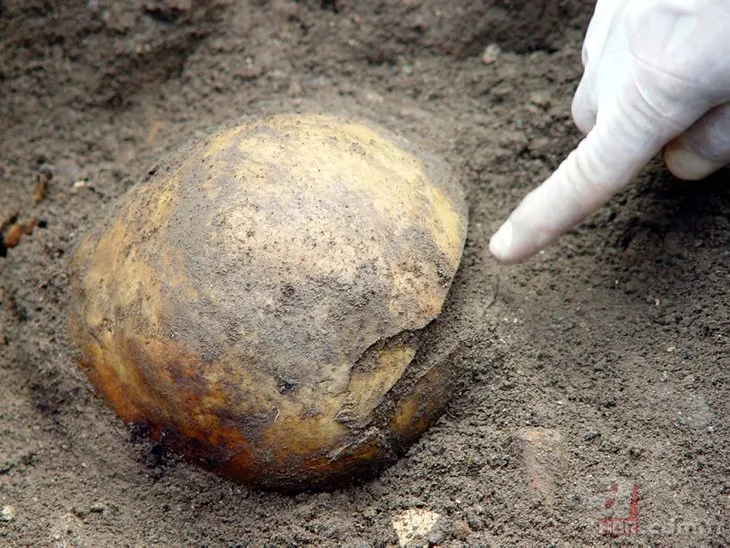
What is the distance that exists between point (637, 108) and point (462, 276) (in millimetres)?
638

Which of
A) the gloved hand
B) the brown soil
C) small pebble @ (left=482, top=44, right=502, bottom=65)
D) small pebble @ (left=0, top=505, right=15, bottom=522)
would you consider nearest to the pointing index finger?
the gloved hand

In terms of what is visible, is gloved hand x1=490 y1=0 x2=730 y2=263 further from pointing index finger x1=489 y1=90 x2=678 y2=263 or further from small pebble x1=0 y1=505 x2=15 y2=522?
small pebble x1=0 y1=505 x2=15 y2=522

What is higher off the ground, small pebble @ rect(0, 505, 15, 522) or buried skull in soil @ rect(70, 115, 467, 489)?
buried skull in soil @ rect(70, 115, 467, 489)

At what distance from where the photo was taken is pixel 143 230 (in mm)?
2102

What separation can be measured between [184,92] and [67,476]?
4.68 feet

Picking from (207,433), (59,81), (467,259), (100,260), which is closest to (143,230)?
(100,260)

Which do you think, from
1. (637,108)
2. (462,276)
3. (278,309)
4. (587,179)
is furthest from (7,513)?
(637,108)

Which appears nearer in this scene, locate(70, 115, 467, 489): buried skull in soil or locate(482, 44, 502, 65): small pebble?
locate(70, 115, 467, 489): buried skull in soil

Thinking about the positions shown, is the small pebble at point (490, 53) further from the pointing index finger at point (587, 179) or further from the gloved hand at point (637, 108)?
the pointing index finger at point (587, 179)

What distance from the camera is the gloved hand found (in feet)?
6.29

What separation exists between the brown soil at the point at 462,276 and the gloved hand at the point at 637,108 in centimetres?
22

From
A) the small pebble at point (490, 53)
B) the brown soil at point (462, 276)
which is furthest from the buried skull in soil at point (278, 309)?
the small pebble at point (490, 53)

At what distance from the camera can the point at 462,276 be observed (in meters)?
2.24

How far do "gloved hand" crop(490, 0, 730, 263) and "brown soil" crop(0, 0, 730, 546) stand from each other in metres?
0.22
